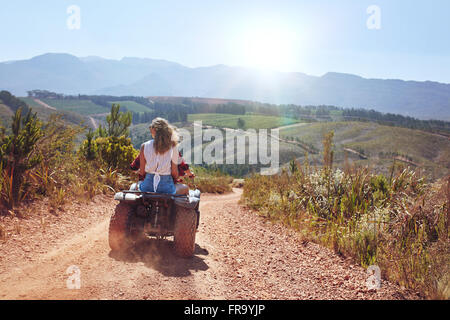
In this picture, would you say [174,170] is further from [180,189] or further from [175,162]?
[180,189]

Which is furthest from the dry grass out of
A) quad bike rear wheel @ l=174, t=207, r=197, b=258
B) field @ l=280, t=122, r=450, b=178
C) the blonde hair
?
field @ l=280, t=122, r=450, b=178

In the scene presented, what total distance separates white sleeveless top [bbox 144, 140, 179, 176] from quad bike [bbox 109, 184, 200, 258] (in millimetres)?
347

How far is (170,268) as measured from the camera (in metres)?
3.98

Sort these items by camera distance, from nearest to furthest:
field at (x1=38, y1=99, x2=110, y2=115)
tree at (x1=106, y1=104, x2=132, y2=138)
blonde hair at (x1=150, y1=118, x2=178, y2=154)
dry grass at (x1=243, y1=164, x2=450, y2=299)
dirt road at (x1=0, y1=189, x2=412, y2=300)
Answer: dirt road at (x1=0, y1=189, x2=412, y2=300) < dry grass at (x1=243, y1=164, x2=450, y2=299) < blonde hair at (x1=150, y1=118, x2=178, y2=154) < tree at (x1=106, y1=104, x2=132, y2=138) < field at (x1=38, y1=99, x2=110, y2=115)

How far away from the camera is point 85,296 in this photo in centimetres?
Answer: 304

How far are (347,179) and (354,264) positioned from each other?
2.54 m

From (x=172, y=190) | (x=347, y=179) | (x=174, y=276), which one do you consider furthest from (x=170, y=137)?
(x=347, y=179)

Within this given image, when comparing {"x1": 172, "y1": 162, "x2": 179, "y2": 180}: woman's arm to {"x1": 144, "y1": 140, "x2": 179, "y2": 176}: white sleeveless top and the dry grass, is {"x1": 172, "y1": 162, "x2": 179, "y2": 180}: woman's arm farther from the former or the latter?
the dry grass

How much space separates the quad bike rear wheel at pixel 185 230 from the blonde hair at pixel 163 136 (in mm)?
799

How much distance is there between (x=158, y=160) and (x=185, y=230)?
957 millimetres

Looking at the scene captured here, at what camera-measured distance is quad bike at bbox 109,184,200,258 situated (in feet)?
13.8

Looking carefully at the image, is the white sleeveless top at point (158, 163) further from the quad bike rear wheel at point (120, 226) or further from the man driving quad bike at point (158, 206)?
the quad bike rear wheel at point (120, 226)

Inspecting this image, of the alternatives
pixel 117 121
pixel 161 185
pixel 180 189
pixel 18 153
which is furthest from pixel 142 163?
pixel 117 121

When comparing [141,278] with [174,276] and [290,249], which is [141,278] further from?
[290,249]
